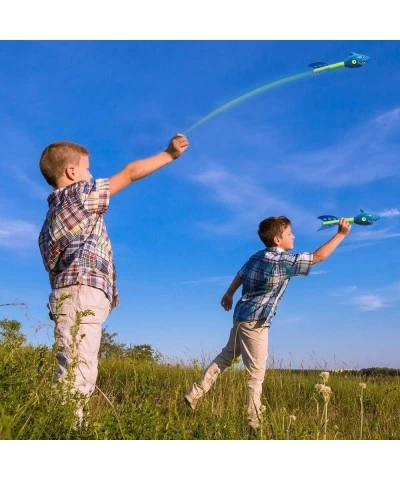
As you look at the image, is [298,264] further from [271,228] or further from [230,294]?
[230,294]

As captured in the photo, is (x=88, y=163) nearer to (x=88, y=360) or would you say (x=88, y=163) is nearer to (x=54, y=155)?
(x=54, y=155)

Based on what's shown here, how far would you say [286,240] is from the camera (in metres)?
6.48

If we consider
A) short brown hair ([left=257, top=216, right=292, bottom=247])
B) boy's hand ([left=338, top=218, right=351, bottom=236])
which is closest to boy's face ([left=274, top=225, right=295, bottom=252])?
short brown hair ([left=257, top=216, right=292, bottom=247])

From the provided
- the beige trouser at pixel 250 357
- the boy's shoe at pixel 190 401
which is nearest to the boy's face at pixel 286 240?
the beige trouser at pixel 250 357

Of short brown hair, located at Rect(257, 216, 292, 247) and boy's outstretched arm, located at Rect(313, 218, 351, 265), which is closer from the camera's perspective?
boy's outstretched arm, located at Rect(313, 218, 351, 265)

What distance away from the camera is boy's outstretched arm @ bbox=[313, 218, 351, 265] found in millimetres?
5773

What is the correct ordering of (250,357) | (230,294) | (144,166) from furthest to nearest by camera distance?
(230,294)
(250,357)
(144,166)

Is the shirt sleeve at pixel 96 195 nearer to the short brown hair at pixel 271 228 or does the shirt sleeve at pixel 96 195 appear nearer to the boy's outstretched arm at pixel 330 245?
the boy's outstretched arm at pixel 330 245

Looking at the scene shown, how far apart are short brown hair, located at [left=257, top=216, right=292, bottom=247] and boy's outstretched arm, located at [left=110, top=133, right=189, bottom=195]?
2.34 metres

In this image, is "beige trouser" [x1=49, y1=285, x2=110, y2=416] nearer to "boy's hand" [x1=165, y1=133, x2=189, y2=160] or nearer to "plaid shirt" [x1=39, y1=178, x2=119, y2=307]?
"plaid shirt" [x1=39, y1=178, x2=119, y2=307]

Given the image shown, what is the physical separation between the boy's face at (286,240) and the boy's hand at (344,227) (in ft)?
2.24

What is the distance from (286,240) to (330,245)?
0.76 m

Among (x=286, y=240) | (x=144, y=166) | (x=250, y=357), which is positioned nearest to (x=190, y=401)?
(x=250, y=357)

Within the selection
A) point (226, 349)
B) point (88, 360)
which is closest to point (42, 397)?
point (88, 360)
